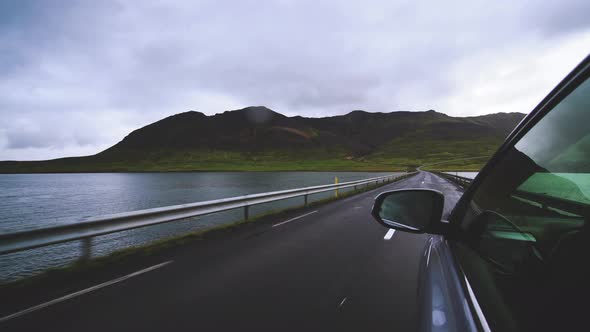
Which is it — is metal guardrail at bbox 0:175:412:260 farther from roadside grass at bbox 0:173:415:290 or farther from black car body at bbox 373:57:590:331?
black car body at bbox 373:57:590:331

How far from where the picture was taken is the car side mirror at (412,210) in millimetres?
1762

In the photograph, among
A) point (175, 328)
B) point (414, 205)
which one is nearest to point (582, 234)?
point (414, 205)

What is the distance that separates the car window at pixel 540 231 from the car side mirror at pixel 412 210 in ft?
0.67

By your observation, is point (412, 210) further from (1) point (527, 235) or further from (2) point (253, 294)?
(2) point (253, 294)

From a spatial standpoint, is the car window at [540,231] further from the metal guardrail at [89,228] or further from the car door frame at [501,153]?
the metal guardrail at [89,228]

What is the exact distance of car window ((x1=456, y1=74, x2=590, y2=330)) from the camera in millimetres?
831

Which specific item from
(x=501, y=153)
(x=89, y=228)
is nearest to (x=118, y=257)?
(x=89, y=228)

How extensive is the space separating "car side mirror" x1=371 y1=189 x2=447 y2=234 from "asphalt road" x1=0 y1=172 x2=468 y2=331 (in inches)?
46.2

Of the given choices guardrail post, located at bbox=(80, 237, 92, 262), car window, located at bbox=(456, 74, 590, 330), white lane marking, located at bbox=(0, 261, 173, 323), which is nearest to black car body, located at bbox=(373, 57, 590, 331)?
car window, located at bbox=(456, 74, 590, 330)

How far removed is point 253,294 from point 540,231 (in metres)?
2.94

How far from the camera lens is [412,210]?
1.97m

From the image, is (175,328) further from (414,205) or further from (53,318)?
(414,205)

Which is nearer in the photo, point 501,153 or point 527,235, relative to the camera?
point 527,235

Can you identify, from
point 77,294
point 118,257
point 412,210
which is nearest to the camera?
point 412,210
